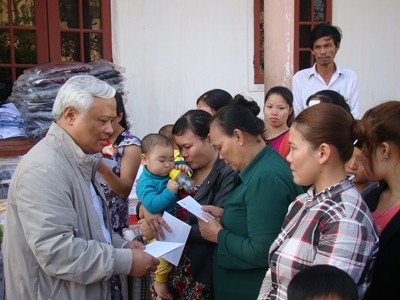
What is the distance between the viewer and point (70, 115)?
7.48 ft

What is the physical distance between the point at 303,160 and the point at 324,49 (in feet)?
10.7

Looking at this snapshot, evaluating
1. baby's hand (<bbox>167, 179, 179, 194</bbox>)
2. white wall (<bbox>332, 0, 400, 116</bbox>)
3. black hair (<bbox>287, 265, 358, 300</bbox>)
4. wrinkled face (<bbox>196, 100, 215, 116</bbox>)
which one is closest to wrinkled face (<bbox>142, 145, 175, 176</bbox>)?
baby's hand (<bbox>167, 179, 179, 194</bbox>)

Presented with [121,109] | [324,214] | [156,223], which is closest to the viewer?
[324,214]

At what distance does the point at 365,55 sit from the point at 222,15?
222cm

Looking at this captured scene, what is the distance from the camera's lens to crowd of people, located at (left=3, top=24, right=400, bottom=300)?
1.83 meters

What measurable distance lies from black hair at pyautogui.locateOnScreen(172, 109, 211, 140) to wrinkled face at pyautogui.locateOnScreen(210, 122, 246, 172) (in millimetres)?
613

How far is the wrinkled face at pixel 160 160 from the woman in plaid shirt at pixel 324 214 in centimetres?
140

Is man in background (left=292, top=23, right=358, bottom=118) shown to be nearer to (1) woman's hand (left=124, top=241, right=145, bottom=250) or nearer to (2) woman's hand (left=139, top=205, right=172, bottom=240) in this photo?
(2) woman's hand (left=139, top=205, right=172, bottom=240)

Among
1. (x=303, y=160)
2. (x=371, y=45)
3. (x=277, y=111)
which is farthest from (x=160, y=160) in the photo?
(x=371, y=45)

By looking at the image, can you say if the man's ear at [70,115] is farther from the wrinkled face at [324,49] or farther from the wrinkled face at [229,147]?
the wrinkled face at [324,49]

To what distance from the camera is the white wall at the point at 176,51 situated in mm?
6355

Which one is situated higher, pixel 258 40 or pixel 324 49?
pixel 258 40

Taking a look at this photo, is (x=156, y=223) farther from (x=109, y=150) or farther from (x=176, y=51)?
(x=176, y=51)

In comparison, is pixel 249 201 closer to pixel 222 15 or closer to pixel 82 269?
pixel 82 269
